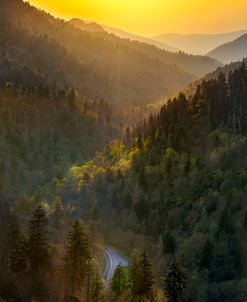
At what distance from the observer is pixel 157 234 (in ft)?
335

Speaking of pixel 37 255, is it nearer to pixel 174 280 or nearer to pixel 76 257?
pixel 76 257

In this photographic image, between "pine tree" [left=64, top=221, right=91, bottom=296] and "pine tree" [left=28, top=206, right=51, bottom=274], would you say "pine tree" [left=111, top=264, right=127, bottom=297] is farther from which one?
"pine tree" [left=28, top=206, right=51, bottom=274]

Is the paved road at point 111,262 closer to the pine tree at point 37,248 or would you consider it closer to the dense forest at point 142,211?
the dense forest at point 142,211

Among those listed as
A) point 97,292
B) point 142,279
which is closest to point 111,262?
point 97,292

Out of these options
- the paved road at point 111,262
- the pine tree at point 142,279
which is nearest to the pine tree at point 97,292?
the pine tree at point 142,279

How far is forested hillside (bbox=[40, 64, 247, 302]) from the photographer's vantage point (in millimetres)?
85438

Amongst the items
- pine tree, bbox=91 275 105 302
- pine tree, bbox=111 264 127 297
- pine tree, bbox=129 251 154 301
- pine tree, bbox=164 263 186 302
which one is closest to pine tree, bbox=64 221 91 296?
pine tree, bbox=91 275 105 302

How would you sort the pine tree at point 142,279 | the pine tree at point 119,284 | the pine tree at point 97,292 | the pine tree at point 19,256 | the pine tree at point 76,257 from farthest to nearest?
the pine tree at point 119,284 → the pine tree at point 19,256 → the pine tree at point 97,292 → the pine tree at point 76,257 → the pine tree at point 142,279

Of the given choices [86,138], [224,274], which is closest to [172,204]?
[224,274]

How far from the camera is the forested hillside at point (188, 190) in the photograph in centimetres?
8544

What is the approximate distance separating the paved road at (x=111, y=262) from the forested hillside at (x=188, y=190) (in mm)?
4720

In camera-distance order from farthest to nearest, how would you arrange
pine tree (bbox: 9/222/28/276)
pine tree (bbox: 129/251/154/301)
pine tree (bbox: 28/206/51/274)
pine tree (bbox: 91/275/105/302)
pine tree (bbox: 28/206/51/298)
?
pine tree (bbox: 28/206/51/274) → pine tree (bbox: 28/206/51/298) → pine tree (bbox: 9/222/28/276) → pine tree (bbox: 91/275/105/302) → pine tree (bbox: 129/251/154/301)

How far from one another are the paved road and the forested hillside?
4.72 metres

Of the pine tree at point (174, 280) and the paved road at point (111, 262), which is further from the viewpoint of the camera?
the paved road at point (111, 262)
